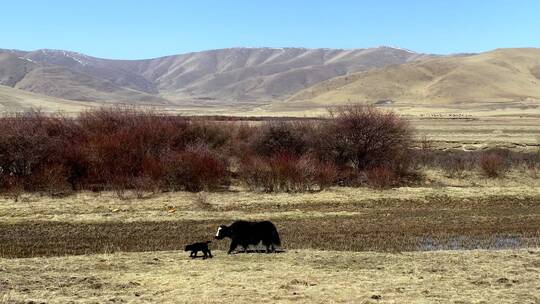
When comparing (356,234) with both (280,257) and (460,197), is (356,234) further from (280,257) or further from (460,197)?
(460,197)

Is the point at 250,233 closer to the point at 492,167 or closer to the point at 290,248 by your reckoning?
the point at 290,248

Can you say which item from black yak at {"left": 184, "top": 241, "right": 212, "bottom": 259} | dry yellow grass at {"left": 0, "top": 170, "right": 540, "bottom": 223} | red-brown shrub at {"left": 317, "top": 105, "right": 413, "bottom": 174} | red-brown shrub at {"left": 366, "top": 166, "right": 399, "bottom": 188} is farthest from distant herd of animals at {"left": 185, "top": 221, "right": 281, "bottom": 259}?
red-brown shrub at {"left": 317, "top": 105, "right": 413, "bottom": 174}

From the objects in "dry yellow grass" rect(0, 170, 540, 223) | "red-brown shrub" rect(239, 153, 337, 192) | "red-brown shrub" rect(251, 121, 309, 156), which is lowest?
"dry yellow grass" rect(0, 170, 540, 223)

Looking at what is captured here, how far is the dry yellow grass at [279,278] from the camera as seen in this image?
10.3 metres

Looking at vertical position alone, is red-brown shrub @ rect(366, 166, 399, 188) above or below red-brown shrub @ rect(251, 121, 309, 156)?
below

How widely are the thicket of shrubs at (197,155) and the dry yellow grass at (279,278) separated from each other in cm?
1563

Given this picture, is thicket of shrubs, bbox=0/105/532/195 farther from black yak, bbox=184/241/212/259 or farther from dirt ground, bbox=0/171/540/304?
black yak, bbox=184/241/212/259

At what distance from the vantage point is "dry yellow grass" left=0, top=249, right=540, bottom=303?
1027 cm

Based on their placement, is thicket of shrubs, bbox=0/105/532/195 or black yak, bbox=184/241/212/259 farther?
thicket of shrubs, bbox=0/105/532/195

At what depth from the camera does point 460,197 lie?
91.1 feet

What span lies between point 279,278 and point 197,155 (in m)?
20.2

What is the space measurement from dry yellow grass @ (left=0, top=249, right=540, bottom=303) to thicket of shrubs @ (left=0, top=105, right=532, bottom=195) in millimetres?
15629

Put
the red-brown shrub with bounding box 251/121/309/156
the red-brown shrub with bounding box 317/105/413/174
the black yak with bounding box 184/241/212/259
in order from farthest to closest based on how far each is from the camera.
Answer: the red-brown shrub with bounding box 251/121/309/156 < the red-brown shrub with bounding box 317/105/413/174 < the black yak with bounding box 184/241/212/259

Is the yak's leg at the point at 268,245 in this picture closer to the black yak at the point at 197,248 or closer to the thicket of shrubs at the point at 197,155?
the black yak at the point at 197,248
